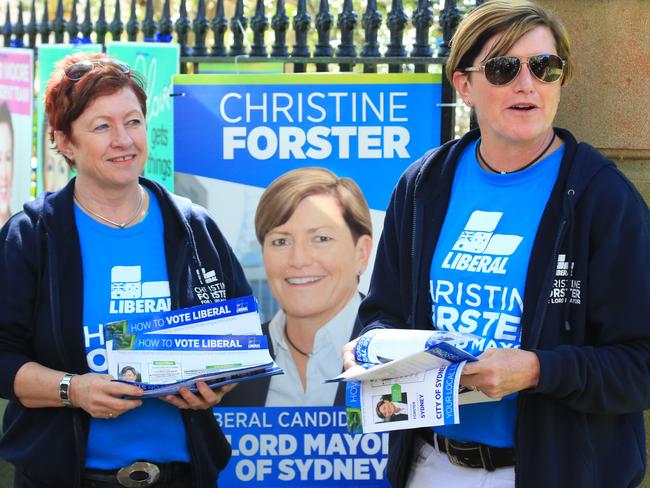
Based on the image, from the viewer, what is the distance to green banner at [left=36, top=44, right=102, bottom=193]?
6223 mm

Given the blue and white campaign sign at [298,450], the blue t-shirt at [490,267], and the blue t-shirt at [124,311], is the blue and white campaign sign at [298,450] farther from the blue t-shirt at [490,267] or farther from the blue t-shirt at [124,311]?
the blue t-shirt at [490,267]

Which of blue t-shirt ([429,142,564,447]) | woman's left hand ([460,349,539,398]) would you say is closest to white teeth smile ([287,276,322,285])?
blue t-shirt ([429,142,564,447])

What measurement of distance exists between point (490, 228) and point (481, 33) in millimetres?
591

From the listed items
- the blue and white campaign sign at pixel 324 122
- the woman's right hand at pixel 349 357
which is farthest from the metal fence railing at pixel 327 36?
the woman's right hand at pixel 349 357

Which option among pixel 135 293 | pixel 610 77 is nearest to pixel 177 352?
pixel 135 293

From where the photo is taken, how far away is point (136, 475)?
3506 millimetres

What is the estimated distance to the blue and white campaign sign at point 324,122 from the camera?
4988mm

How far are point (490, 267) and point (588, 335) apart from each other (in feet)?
1.11

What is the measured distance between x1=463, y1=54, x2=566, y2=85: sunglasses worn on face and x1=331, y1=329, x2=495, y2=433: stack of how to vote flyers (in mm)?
769

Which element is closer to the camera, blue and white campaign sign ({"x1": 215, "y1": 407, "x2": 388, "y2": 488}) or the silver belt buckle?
the silver belt buckle

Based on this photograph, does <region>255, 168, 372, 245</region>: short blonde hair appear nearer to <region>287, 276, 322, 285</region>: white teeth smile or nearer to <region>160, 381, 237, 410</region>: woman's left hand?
<region>287, 276, 322, 285</region>: white teeth smile

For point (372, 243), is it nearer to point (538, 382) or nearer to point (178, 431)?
point (178, 431)

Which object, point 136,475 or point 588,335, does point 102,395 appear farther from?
point 588,335

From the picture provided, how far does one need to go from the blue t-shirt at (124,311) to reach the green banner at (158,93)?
5.25 ft
